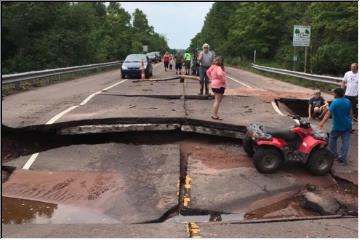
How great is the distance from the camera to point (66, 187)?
8.07 metres

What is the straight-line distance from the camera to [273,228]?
6.07 m

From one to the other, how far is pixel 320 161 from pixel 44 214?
461 cm

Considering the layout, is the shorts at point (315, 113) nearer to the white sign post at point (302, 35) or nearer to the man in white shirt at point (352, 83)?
the man in white shirt at point (352, 83)

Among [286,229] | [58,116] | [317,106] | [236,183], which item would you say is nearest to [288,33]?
[317,106]

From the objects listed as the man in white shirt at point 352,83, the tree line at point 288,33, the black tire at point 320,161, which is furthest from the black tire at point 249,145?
the tree line at point 288,33

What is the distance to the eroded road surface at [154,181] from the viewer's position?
6227mm

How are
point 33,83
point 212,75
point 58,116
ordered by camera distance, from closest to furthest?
point 58,116
point 212,75
point 33,83

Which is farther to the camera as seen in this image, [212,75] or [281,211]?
[212,75]

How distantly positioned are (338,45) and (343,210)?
30.4 metres

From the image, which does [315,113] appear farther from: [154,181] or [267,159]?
[154,181]

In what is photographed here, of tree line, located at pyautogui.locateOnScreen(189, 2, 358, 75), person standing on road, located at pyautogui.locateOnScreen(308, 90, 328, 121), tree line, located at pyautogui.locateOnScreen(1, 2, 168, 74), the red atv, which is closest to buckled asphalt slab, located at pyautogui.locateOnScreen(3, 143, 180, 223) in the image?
the red atv

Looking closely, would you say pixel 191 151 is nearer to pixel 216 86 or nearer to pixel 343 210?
pixel 216 86

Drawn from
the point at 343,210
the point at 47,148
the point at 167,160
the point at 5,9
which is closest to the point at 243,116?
the point at 167,160

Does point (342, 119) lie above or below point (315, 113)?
above
